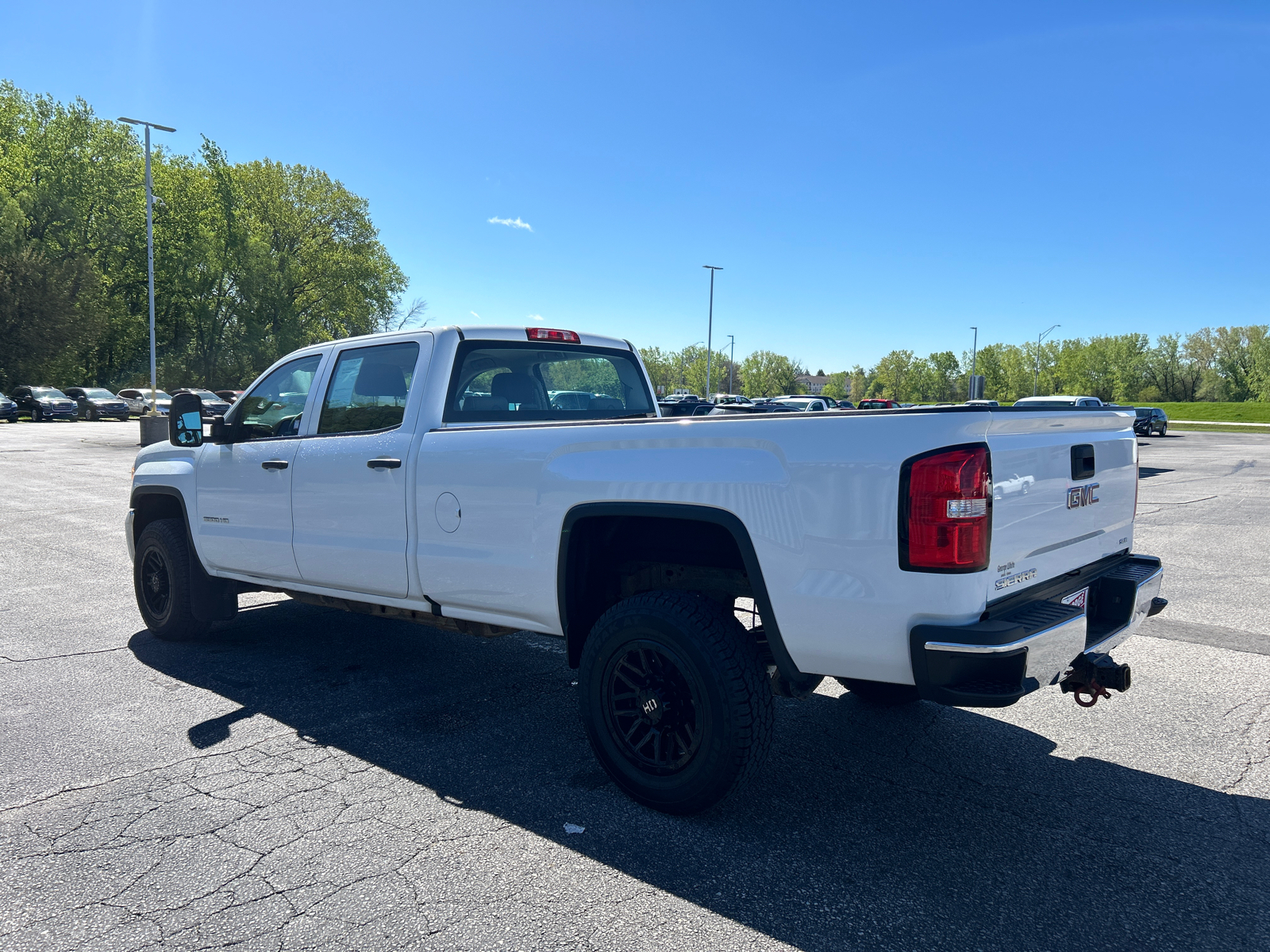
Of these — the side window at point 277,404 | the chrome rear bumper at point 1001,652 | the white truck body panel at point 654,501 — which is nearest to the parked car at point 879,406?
the white truck body panel at point 654,501

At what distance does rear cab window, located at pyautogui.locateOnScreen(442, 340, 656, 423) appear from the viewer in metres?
4.48

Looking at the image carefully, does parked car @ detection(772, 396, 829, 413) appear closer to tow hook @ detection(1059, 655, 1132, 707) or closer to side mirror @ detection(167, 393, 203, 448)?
side mirror @ detection(167, 393, 203, 448)

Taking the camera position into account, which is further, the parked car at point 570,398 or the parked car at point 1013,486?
the parked car at point 570,398

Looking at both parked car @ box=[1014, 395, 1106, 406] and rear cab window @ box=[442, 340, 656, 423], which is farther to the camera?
rear cab window @ box=[442, 340, 656, 423]

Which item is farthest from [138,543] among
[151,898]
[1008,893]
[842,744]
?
[1008,893]

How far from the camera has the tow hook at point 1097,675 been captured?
10.7 feet

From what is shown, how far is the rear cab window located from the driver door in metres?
1.11

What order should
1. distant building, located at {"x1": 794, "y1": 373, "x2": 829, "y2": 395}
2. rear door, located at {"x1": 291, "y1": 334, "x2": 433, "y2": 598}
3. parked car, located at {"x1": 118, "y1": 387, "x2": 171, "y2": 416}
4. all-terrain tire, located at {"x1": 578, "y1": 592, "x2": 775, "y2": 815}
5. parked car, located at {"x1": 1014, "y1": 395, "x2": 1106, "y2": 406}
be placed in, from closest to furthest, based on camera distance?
all-terrain tire, located at {"x1": 578, "y1": 592, "x2": 775, "y2": 815}
parked car, located at {"x1": 1014, "y1": 395, "x2": 1106, "y2": 406}
rear door, located at {"x1": 291, "y1": 334, "x2": 433, "y2": 598}
parked car, located at {"x1": 118, "y1": 387, "x2": 171, "y2": 416}
distant building, located at {"x1": 794, "y1": 373, "x2": 829, "y2": 395}

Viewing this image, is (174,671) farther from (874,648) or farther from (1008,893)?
(1008,893)

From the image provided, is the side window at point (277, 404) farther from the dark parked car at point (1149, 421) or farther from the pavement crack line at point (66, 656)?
the dark parked car at point (1149, 421)

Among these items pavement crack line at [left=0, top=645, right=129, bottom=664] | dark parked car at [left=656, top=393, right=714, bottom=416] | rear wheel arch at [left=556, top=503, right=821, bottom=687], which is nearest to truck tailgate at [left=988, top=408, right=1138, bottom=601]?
rear wheel arch at [left=556, top=503, right=821, bottom=687]

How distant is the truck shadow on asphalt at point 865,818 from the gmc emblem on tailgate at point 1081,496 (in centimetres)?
118

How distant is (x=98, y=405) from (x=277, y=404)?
148 feet

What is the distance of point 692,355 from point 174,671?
131055 millimetres
